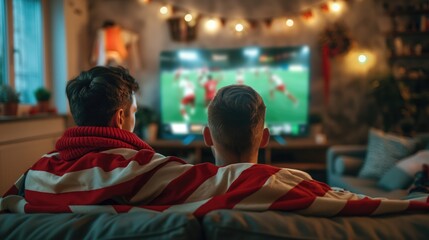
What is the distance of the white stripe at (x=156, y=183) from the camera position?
0.84 metres

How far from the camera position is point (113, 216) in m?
0.77

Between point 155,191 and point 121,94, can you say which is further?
point 121,94

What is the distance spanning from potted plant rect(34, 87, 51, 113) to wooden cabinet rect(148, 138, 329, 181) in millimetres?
1133

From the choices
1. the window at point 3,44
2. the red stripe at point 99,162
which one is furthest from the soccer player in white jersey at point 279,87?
the red stripe at point 99,162

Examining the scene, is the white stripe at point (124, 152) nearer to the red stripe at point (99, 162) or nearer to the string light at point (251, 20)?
the red stripe at point (99, 162)

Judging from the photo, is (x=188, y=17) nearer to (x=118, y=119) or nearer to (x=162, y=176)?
(x=118, y=119)

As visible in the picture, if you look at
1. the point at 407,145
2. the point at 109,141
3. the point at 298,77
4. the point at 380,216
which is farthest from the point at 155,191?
the point at 298,77

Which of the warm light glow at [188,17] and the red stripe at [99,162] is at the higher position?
the warm light glow at [188,17]

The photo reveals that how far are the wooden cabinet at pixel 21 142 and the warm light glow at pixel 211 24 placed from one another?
200cm

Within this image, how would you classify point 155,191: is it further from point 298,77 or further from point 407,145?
A: point 298,77

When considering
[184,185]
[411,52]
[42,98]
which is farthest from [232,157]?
[411,52]

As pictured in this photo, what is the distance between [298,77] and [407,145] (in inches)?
60.0

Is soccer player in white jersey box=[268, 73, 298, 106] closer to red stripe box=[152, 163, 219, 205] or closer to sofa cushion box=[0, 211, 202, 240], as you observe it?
red stripe box=[152, 163, 219, 205]

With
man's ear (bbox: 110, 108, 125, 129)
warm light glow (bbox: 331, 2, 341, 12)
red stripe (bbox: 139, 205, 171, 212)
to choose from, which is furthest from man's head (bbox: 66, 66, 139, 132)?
warm light glow (bbox: 331, 2, 341, 12)
